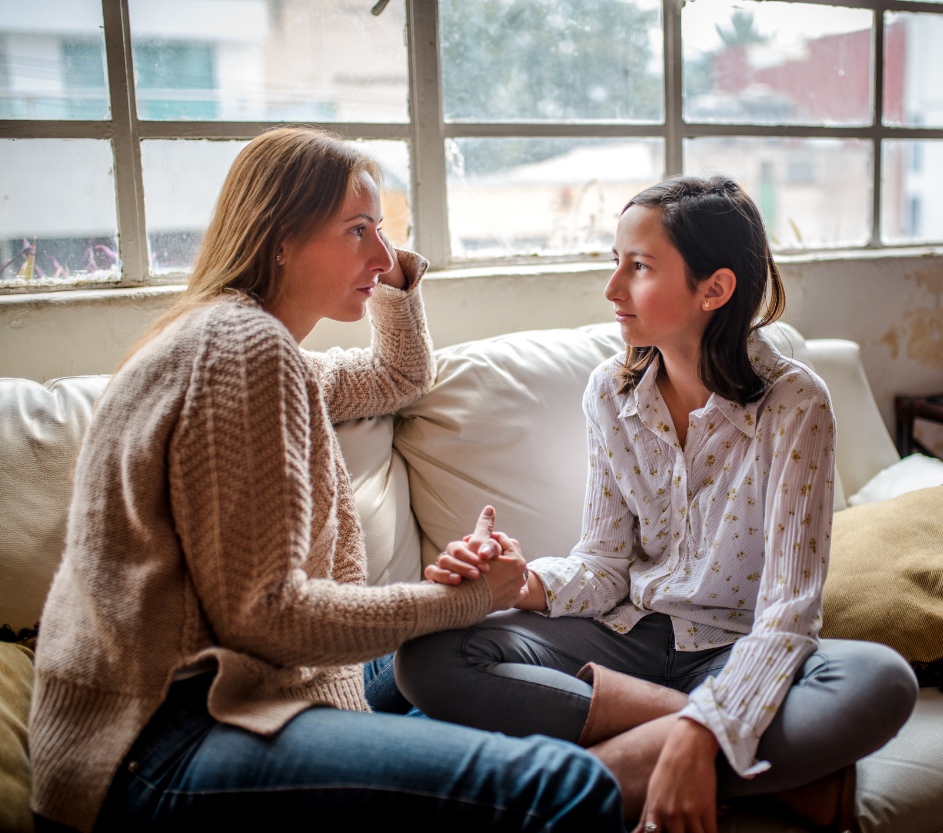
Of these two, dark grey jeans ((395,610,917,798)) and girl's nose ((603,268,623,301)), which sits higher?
girl's nose ((603,268,623,301))

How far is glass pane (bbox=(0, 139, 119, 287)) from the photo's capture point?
1.77 metres

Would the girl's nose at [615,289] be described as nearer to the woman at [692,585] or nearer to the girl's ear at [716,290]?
the woman at [692,585]

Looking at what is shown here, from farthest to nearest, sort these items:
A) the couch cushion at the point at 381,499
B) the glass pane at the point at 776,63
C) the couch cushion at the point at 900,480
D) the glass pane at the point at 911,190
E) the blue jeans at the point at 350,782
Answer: the glass pane at the point at 911,190 → the glass pane at the point at 776,63 → the couch cushion at the point at 900,480 → the couch cushion at the point at 381,499 → the blue jeans at the point at 350,782

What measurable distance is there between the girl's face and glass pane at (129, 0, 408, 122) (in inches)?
34.7

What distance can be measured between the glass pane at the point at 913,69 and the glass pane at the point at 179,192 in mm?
1916

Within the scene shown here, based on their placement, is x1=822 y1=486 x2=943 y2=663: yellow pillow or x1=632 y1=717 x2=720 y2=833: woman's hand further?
x1=822 y1=486 x2=943 y2=663: yellow pillow

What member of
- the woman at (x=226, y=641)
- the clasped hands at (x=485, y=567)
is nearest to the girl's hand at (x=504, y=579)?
the clasped hands at (x=485, y=567)

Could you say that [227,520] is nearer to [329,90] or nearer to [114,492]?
[114,492]

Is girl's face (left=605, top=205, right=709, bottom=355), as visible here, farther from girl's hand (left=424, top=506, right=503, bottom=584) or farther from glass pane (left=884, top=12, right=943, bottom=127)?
glass pane (left=884, top=12, right=943, bottom=127)

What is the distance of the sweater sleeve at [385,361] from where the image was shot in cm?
158

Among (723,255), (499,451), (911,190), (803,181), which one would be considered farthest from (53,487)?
(911,190)

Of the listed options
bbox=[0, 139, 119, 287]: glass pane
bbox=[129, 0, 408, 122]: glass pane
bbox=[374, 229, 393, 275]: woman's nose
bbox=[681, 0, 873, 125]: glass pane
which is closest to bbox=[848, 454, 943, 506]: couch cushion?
bbox=[681, 0, 873, 125]: glass pane

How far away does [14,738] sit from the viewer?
3.54ft

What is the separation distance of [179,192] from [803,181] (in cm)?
171
